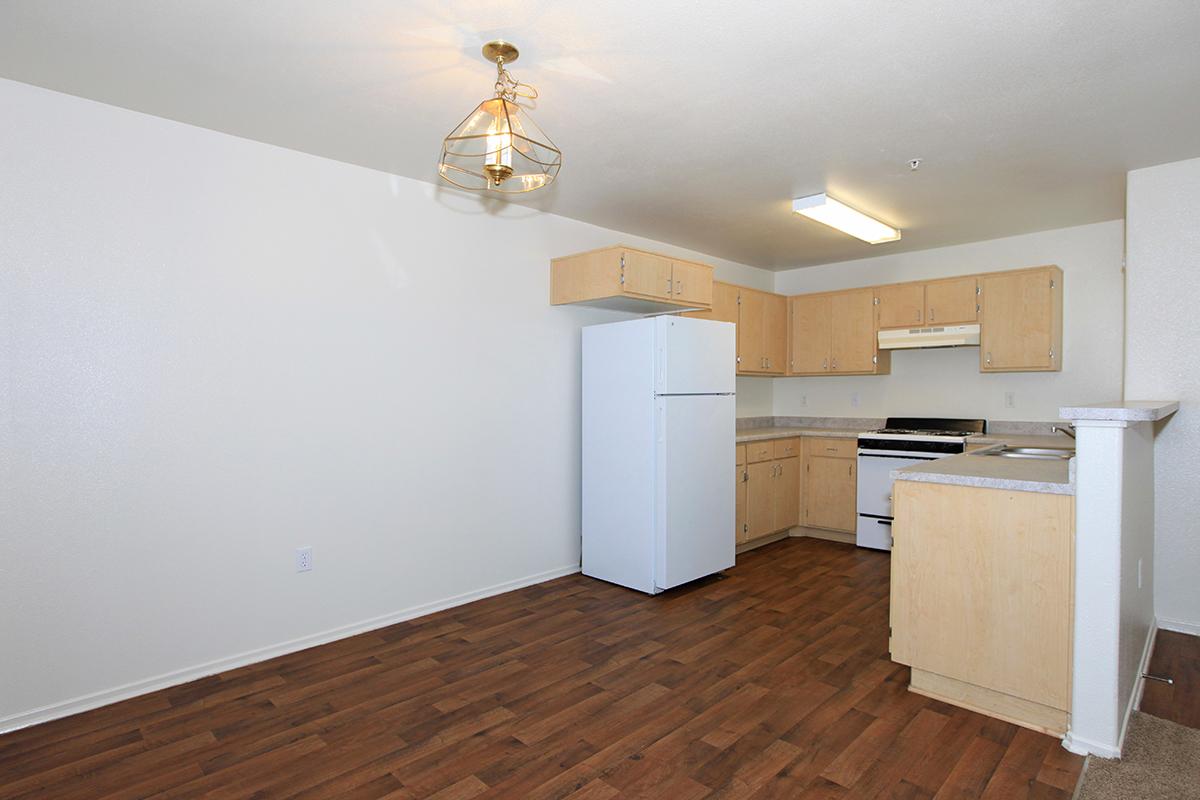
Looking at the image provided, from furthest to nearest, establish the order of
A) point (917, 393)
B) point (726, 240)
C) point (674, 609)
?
point (917, 393), point (726, 240), point (674, 609)

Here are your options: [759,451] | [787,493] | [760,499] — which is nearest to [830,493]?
[787,493]

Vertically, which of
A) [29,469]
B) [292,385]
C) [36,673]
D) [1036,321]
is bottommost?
[36,673]

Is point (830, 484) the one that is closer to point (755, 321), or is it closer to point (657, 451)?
point (755, 321)

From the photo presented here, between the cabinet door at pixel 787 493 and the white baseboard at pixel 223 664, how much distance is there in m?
2.36

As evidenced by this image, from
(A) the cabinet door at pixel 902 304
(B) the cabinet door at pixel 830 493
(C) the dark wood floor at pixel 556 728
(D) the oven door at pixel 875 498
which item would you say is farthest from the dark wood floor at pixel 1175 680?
(A) the cabinet door at pixel 902 304

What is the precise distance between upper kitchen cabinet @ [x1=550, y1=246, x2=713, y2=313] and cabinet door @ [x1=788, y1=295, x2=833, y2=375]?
1682 millimetres

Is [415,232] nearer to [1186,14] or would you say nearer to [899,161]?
[899,161]

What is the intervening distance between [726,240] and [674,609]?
292 cm

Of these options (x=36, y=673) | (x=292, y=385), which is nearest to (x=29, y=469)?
(x=36, y=673)

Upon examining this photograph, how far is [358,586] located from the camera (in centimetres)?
339

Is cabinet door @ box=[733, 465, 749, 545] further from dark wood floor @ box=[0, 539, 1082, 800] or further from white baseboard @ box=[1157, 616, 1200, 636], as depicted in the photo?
white baseboard @ box=[1157, 616, 1200, 636]

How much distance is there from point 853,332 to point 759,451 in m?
1.44

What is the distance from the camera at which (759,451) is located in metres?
5.09

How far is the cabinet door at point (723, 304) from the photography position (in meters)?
5.03
